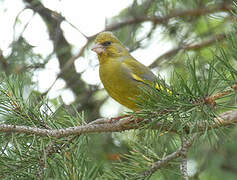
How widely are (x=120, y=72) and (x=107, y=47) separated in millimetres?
585

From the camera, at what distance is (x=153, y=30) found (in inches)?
164

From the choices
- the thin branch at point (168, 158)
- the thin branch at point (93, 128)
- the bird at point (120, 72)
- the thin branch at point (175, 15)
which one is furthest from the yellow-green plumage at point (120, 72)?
the thin branch at point (168, 158)

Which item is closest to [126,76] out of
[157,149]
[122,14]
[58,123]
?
[157,149]

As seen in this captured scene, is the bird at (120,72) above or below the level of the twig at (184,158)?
above

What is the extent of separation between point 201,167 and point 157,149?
3.43 ft

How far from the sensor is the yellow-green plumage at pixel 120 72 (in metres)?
2.96

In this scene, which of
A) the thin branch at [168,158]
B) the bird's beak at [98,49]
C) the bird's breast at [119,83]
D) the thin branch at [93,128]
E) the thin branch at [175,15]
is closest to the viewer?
the thin branch at [93,128]

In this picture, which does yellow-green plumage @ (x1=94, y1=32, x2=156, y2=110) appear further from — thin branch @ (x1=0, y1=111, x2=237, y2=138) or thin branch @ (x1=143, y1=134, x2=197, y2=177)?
thin branch @ (x1=143, y1=134, x2=197, y2=177)

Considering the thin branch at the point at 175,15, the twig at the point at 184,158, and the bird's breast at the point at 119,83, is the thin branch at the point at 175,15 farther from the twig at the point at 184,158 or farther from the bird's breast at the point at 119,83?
the twig at the point at 184,158

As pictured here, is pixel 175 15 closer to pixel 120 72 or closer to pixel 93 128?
pixel 120 72

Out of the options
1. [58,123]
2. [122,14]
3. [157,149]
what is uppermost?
[122,14]

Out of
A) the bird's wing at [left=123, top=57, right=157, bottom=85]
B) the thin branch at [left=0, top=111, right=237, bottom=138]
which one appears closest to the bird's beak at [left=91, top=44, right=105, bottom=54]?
the bird's wing at [left=123, top=57, right=157, bottom=85]

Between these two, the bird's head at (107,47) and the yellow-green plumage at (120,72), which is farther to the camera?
the bird's head at (107,47)

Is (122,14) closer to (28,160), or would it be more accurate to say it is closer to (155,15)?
(155,15)
